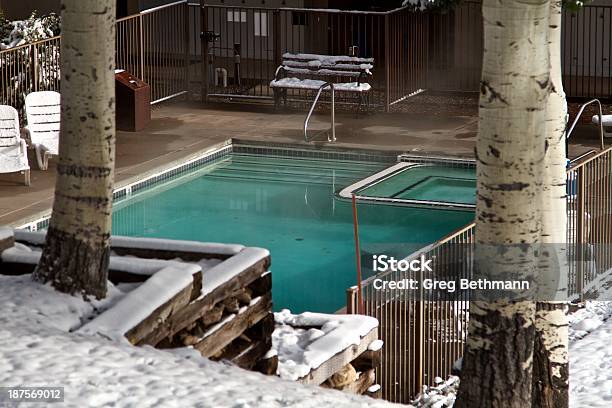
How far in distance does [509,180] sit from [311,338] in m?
3.36

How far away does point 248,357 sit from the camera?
8.92 meters

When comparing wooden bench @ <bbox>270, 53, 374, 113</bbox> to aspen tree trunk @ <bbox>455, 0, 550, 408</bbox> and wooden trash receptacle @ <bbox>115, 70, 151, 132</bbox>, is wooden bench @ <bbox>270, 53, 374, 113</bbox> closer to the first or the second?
wooden trash receptacle @ <bbox>115, 70, 151, 132</bbox>

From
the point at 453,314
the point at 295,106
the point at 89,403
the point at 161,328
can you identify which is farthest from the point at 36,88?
the point at 89,403

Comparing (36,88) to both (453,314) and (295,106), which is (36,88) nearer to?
(295,106)

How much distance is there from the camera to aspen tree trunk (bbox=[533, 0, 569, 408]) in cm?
842

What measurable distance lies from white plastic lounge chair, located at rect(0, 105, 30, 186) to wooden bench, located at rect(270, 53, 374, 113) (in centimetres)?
533

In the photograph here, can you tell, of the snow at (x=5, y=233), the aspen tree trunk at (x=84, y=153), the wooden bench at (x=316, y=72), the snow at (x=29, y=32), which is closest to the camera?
the aspen tree trunk at (x=84, y=153)

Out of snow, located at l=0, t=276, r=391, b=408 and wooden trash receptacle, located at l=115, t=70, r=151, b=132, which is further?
wooden trash receptacle, located at l=115, t=70, r=151, b=132

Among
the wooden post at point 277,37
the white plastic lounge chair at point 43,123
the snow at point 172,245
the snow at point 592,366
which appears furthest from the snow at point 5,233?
the wooden post at point 277,37

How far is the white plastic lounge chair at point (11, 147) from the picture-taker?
1586 centimetres

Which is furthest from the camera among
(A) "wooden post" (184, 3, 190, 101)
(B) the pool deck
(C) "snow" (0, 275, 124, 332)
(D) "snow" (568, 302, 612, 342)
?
(A) "wooden post" (184, 3, 190, 101)

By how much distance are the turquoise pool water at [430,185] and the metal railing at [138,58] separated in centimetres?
488

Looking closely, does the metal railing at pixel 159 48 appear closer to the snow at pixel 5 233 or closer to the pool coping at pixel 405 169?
the pool coping at pixel 405 169

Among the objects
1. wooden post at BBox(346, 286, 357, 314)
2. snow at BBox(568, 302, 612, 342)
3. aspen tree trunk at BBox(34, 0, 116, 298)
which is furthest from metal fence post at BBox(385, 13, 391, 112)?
aspen tree trunk at BBox(34, 0, 116, 298)
